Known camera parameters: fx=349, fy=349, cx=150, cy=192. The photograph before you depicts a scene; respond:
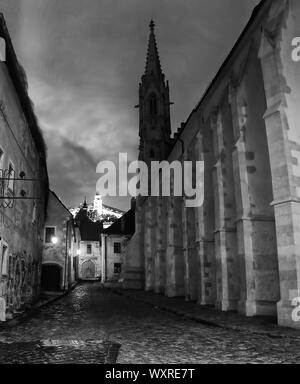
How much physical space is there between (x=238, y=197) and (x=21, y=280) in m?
10.2

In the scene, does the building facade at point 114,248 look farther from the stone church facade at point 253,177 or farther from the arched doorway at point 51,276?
the stone church facade at point 253,177

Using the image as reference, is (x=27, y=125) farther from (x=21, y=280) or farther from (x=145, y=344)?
(x=145, y=344)

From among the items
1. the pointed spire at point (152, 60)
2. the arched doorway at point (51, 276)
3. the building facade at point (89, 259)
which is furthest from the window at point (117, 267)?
the pointed spire at point (152, 60)

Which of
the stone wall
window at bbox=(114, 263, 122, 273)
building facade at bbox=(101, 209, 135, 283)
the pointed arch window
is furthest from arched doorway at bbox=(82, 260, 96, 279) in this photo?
the stone wall

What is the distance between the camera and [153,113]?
136 ft

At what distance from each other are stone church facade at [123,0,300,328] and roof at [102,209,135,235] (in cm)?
2710

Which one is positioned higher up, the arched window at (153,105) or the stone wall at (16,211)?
the arched window at (153,105)

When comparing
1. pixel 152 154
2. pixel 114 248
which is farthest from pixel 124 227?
pixel 152 154

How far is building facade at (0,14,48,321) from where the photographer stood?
35.8 feet

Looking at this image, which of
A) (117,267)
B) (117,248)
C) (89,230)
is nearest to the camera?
(117,267)

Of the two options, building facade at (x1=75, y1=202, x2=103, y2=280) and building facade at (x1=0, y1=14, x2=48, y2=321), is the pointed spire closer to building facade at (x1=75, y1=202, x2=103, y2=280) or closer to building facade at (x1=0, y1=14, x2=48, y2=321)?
building facade at (x1=0, y1=14, x2=48, y2=321)

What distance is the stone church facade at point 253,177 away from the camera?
33.3 feet

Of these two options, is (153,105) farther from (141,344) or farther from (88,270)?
(141,344)

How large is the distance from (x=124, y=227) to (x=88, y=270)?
20.3m
